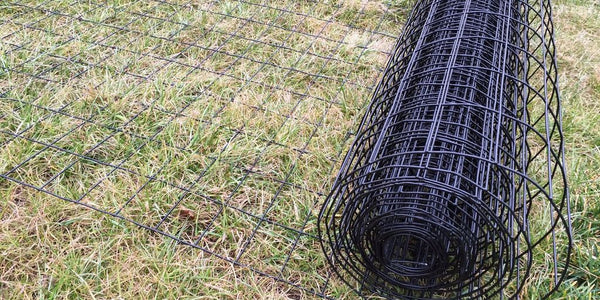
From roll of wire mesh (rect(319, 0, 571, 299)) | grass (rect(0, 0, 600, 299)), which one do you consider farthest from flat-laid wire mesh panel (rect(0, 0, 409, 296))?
roll of wire mesh (rect(319, 0, 571, 299))

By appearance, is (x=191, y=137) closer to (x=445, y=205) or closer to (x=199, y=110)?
(x=199, y=110)

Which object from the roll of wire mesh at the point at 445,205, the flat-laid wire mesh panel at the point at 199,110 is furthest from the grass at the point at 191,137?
the roll of wire mesh at the point at 445,205

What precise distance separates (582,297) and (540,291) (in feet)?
0.33

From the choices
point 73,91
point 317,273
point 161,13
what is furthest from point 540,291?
point 161,13

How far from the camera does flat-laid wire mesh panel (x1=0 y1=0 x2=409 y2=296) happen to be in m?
1.59

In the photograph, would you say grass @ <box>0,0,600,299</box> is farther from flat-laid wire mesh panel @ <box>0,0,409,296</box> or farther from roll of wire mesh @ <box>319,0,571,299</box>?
roll of wire mesh @ <box>319,0,571,299</box>

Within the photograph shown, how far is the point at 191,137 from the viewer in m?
1.87

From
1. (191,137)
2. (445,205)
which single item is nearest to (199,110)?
(191,137)

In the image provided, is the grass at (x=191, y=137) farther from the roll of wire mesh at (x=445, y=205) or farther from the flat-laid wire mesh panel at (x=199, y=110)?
the roll of wire mesh at (x=445, y=205)

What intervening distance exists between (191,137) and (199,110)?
0.61 ft

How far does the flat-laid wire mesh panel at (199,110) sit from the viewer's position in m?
1.59

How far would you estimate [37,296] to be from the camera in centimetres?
A: 133

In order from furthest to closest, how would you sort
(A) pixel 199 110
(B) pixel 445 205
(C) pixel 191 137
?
(A) pixel 199 110, (C) pixel 191 137, (B) pixel 445 205

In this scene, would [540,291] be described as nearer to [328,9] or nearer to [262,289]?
[262,289]
